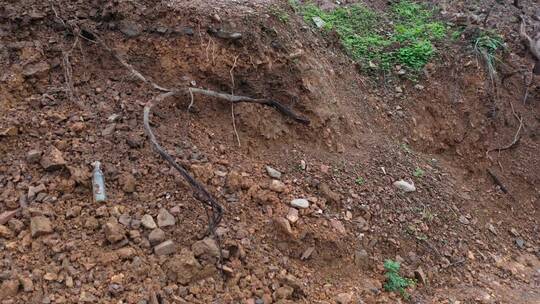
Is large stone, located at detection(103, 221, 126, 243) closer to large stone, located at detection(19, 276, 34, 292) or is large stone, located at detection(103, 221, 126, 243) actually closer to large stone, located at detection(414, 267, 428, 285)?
large stone, located at detection(19, 276, 34, 292)

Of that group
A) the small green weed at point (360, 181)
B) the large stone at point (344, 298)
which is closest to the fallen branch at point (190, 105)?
the small green weed at point (360, 181)

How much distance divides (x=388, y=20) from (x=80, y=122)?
333 centimetres

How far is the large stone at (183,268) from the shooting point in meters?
2.48

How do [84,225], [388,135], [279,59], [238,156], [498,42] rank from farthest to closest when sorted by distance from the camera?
1. [498,42]
2. [388,135]
3. [279,59]
4. [238,156]
5. [84,225]

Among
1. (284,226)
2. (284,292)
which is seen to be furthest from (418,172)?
(284,292)

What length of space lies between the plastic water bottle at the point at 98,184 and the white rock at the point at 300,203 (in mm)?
1080

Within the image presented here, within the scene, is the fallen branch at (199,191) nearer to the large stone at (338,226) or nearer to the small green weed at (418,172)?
the large stone at (338,226)

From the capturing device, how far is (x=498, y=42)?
4.77m

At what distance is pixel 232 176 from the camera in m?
2.98

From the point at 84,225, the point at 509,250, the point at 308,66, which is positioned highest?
the point at 308,66

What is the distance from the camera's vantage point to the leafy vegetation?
455 cm

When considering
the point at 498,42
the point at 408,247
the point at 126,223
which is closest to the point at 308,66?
the point at 408,247

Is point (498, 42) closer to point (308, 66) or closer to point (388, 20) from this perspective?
point (388, 20)

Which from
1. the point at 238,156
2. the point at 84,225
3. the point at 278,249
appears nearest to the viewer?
the point at 84,225
